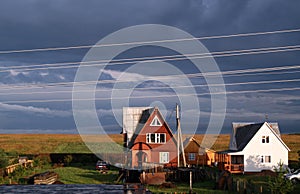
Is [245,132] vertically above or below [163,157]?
above

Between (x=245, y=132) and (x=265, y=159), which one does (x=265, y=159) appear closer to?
(x=265, y=159)

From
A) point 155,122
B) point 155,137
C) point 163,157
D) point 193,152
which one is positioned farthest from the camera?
point 193,152

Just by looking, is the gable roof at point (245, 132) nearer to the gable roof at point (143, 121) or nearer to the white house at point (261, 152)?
the white house at point (261, 152)

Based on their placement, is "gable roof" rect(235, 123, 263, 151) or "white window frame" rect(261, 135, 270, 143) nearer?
"white window frame" rect(261, 135, 270, 143)

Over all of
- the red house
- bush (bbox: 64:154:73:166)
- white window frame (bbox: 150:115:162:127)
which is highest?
white window frame (bbox: 150:115:162:127)

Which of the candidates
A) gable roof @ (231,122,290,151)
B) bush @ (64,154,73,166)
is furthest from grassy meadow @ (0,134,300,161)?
bush @ (64,154,73,166)

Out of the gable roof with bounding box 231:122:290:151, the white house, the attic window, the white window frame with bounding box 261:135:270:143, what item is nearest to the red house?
the attic window

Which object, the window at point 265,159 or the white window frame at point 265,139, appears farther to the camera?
the white window frame at point 265,139

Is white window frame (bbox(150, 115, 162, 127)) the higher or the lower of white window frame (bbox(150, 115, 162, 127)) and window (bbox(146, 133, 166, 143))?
the higher

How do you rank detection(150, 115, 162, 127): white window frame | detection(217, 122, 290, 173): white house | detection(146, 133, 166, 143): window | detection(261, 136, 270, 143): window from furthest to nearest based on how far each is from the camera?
detection(150, 115, 162, 127): white window frame → detection(146, 133, 166, 143): window → detection(261, 136, 270, 143): window → detection(217, 122, 290, 173): white house

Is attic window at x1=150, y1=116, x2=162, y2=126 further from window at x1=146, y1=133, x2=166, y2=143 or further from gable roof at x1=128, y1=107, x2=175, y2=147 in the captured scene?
window at x1=146, y1=133, x2=166, y2=143

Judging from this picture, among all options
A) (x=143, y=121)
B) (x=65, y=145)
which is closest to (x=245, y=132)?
(x=143, y=121)

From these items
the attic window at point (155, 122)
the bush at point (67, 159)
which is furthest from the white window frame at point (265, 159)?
the bush at point (67, 159)

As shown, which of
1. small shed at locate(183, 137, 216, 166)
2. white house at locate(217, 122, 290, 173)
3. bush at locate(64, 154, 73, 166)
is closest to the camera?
white house at locate(217, 122, 290, 173)
